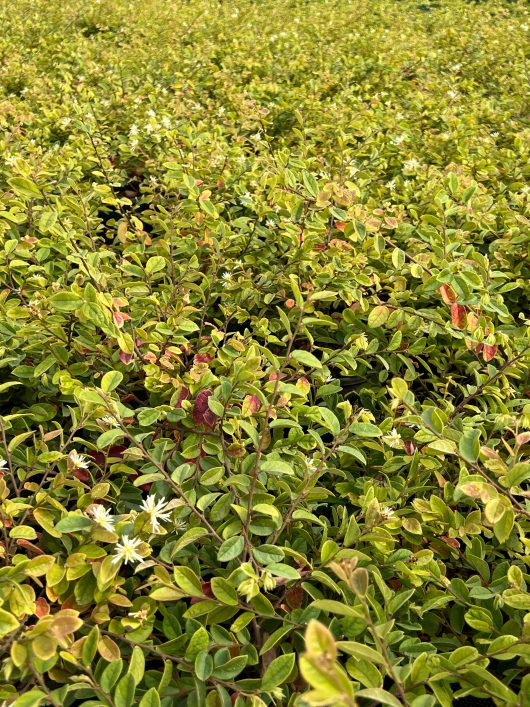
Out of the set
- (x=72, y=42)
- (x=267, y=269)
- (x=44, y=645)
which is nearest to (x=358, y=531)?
A: (x=44, y=645)

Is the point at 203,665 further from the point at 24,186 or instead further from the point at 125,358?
the point at 24,186

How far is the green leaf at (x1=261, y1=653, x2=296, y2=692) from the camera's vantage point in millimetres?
1062

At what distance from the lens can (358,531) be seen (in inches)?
52.1

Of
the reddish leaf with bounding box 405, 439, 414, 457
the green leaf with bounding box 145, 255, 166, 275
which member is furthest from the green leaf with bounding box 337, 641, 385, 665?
the green leaf with bounding box 145, 255, 166, 275

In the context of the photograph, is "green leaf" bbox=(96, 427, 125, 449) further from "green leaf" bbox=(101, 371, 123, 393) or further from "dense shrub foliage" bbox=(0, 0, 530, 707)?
"green leaf" bbox=(101, 371, 123, 393)

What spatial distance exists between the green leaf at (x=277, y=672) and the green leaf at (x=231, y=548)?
0.21 metres

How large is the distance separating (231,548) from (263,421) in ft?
1.11

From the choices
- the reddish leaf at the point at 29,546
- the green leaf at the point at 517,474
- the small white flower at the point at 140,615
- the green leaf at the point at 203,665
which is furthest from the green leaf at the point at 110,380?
the green leaf at the point at 517,474

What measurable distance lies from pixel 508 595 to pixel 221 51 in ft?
14.3

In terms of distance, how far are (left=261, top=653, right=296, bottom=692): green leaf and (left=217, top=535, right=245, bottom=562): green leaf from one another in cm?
21

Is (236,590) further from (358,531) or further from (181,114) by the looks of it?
(181,114)

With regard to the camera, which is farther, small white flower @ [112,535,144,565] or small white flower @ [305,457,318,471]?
small white flower @ [305,457,318,471]

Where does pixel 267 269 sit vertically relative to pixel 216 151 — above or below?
below

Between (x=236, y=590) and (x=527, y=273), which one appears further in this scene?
(x=527, y=273)
